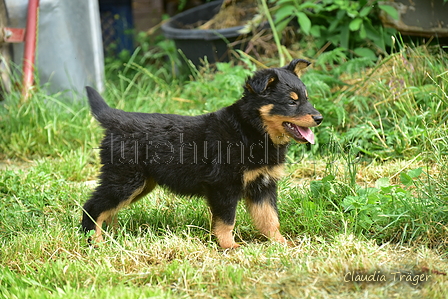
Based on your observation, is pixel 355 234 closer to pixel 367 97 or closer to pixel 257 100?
pixel 257 100

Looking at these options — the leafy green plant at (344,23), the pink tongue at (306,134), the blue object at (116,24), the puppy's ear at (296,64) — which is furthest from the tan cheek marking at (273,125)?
the blue object at (116,24)

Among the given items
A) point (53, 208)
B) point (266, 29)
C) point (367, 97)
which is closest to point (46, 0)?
point (266, 29)

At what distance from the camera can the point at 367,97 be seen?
200 inches

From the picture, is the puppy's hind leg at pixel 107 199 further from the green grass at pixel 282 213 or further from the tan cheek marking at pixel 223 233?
the tan cheek marking at pixel 223 233

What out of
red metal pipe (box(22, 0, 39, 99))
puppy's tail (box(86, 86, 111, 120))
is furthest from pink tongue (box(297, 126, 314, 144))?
red metal pipe (box(22, 0, 39, 99))

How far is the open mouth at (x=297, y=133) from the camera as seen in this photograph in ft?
10.3

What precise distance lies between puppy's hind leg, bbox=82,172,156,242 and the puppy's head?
3.01 ft

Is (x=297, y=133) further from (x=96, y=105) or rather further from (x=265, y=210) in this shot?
(x=96, y=105)

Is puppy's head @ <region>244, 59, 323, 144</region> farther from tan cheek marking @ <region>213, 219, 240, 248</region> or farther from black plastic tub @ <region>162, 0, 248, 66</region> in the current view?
black plastic tub @ <region>162, 0, 248, 66</region>

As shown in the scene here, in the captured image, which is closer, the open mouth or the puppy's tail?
the open mouth

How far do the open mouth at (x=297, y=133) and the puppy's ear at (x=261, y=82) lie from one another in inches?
10.5

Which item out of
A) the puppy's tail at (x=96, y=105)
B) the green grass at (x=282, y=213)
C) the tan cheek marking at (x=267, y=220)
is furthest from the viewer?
the puppy's tail at (x=96, y=105)

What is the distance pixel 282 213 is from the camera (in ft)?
11.8

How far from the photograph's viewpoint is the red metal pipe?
5.66 meters
